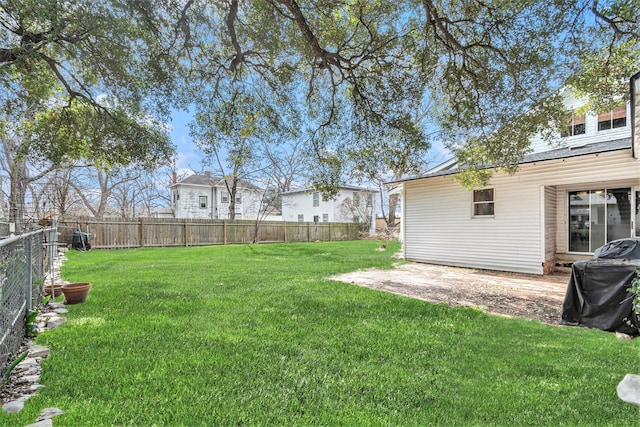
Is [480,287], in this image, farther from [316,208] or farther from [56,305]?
[316,208]

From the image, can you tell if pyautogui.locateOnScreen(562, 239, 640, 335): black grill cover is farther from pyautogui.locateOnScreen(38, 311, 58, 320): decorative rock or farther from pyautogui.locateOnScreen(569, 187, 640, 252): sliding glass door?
pyautogui.locateOnScreen(38, 311, 58, 320): decorative rock

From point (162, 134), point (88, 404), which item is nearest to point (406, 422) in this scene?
point (88, 404)

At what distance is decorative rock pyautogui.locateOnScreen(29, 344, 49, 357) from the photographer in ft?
9.04

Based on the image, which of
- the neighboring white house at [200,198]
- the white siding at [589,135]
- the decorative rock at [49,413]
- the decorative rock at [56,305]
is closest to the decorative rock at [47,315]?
the decorative rock at [56,305]

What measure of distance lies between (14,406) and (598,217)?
1086 cm

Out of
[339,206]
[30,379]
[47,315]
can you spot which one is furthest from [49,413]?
[339,206]

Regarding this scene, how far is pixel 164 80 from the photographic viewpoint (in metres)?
4.92

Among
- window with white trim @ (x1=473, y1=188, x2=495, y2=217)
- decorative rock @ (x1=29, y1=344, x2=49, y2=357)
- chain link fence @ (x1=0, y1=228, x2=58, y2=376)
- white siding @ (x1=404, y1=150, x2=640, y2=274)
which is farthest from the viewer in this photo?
window with white trim @ (x1=473, y1=188, x2=495, y2=217)

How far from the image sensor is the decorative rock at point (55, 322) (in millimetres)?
3565

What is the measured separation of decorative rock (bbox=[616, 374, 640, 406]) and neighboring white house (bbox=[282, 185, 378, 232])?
2184 centimetres

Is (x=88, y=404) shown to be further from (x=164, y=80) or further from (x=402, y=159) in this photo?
(x=402, y=159)

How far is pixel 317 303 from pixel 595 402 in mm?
3148

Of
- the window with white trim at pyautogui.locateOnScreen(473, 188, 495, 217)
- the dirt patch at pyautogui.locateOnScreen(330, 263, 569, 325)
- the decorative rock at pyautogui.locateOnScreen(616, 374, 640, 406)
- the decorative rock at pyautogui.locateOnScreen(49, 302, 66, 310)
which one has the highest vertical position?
the window with white trim at pyautogui.locateOnScreen(473, 188, 495, 217)

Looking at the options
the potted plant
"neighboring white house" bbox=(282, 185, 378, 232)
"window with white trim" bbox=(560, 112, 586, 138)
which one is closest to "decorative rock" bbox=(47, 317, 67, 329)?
the potted plant
